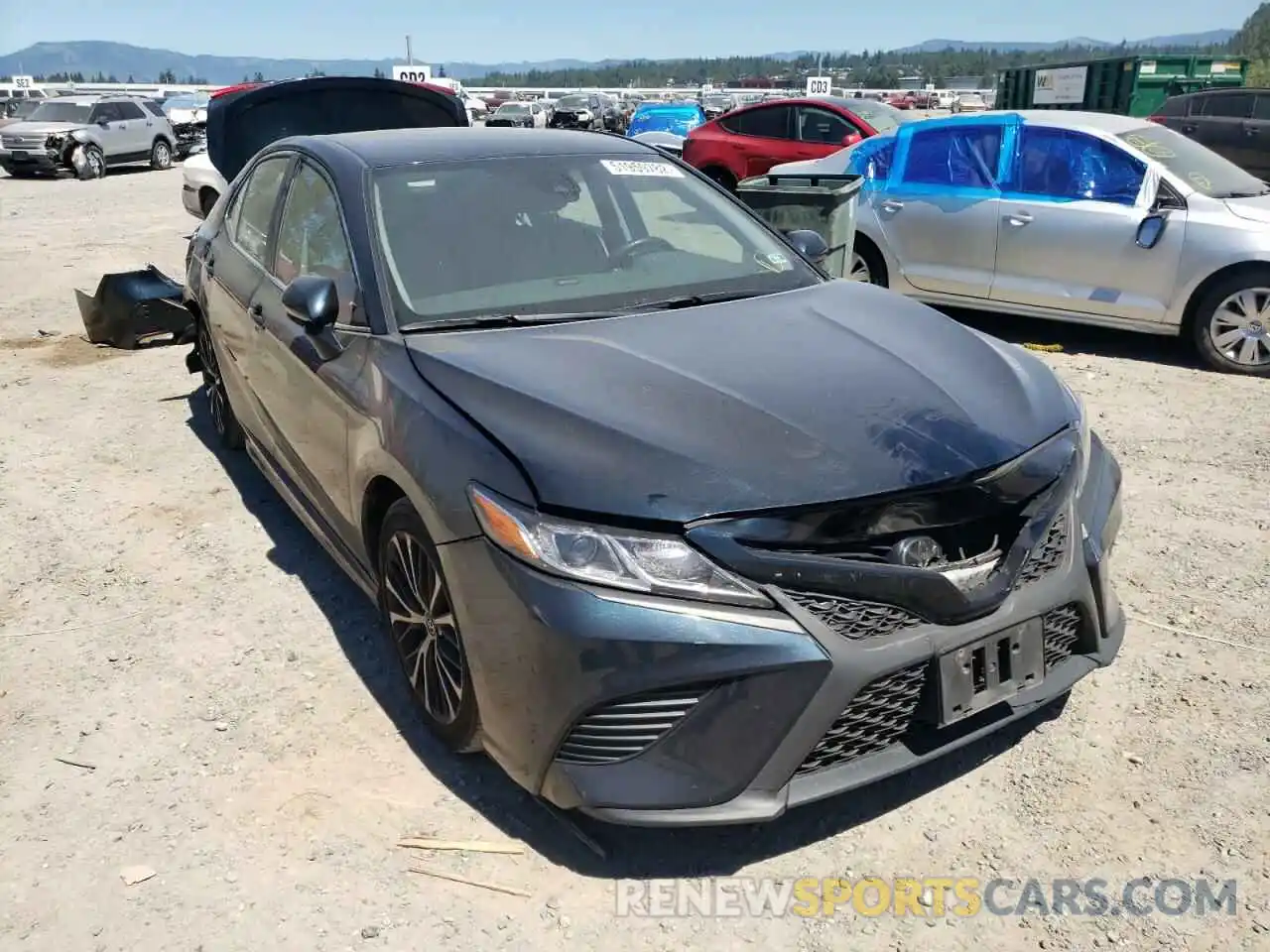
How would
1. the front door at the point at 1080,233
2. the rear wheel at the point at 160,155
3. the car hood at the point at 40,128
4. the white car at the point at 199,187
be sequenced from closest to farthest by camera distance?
the front door at the point at 1080,233
the white car at the point at 199,187
the car hood at the point at 40,128
the rear wheel at the point at 160,155

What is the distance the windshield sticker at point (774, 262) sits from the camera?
12.6 feet

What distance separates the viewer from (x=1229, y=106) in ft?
47.2

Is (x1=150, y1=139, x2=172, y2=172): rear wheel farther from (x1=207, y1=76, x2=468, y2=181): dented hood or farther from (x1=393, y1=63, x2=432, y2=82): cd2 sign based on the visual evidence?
(x1=207, y1=76, x2=468, y2=181): dented hood

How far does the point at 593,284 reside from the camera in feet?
11.3

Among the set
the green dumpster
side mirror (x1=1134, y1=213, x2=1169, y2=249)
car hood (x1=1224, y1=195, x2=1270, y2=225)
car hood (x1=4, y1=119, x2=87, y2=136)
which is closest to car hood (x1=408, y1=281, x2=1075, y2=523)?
the green dumpster

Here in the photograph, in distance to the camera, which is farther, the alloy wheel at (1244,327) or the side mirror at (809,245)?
the alloy wheel at (1244,327)

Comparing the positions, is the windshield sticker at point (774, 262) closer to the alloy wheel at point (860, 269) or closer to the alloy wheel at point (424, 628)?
the alloy wheel at point (424, 628)

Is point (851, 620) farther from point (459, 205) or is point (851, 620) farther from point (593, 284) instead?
point (459, 205)

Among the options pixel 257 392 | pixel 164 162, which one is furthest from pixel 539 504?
pixel 164 162

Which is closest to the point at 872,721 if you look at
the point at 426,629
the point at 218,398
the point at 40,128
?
the point at 426,629

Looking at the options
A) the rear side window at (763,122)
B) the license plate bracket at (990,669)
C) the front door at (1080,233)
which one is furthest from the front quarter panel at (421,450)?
the rear side window at (763,122)

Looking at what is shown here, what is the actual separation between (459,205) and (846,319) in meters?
1.34

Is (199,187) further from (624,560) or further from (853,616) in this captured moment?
(853,616)

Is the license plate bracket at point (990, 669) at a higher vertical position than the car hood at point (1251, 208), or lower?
lower
